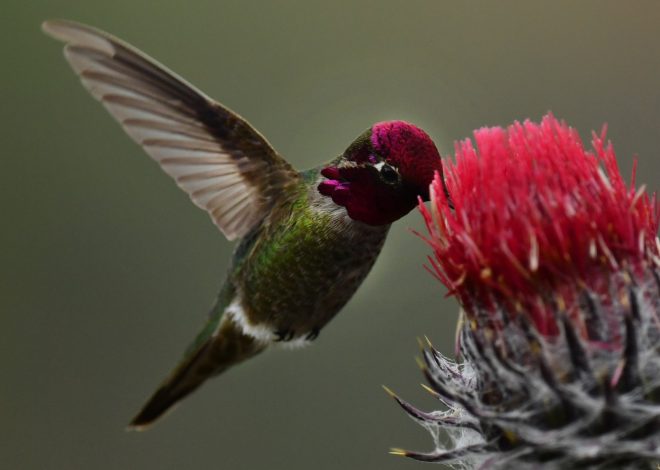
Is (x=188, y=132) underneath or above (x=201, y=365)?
above

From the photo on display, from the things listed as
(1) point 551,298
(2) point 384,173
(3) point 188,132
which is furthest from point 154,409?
(1) point 551,298

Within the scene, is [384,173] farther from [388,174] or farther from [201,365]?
[201,365]

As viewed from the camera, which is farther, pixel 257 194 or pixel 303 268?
pixel 257 194

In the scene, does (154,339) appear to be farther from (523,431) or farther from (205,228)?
(523,431)

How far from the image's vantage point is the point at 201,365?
Answer: 12.5ft

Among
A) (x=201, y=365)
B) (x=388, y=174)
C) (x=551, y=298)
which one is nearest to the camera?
(x=551, y=298)

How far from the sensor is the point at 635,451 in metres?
2.23

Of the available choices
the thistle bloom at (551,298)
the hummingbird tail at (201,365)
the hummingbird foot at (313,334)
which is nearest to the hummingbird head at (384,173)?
the thistle bloom at (551,298)

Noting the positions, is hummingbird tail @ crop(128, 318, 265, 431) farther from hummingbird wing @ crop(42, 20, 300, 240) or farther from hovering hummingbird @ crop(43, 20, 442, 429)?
hummingbird wing @ crop(42, 20, 300, 240)

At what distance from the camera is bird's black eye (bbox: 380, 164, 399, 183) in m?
2.81

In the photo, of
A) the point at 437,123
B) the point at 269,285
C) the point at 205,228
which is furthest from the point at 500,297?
the point at 205,228

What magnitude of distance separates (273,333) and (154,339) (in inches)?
105

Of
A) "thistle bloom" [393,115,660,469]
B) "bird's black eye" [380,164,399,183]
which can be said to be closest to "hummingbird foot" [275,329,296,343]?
"bird's black eye" [380,164,399,183]

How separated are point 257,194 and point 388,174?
0.87 m
